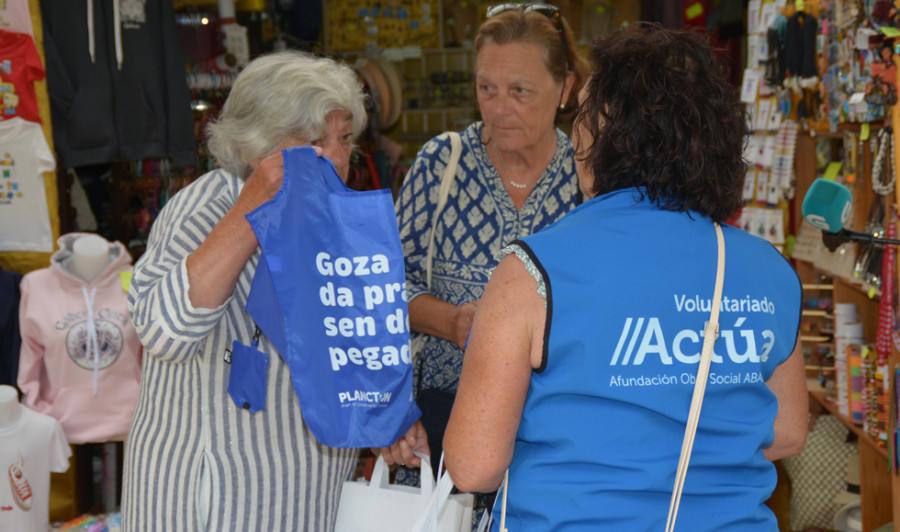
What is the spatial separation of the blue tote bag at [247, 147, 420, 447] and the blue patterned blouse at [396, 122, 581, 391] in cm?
66

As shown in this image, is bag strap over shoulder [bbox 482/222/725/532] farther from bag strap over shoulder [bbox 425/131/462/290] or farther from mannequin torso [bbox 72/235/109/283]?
mannequin torso [bbox 72/235/109/283]

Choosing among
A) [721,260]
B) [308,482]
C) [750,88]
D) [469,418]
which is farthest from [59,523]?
[750,88]

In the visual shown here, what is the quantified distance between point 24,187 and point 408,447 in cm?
266

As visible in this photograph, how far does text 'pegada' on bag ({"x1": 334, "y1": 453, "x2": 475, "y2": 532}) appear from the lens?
5.49ft

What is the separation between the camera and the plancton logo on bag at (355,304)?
1613 millimetres

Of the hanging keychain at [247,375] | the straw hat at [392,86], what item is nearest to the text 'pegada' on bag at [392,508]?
the hanging keychain at [247,375]

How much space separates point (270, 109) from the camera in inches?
68.2

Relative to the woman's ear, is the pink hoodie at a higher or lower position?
lower

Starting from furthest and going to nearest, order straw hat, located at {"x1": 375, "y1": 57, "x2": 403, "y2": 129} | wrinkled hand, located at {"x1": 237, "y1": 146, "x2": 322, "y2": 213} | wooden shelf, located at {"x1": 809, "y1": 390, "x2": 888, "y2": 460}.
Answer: straw hat, located at {"x1": 375, "y1": 57, "x2": 403, "y2": 129} < wooden shelf, located at {"x1": 809, "y1": 390, "x2": 888, "y2": 460} < wrinkled hand, located at {"x1": 237, "y1": 146, "x2": 322, "y2": 213}

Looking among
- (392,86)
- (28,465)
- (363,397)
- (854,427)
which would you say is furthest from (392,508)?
(392,86)

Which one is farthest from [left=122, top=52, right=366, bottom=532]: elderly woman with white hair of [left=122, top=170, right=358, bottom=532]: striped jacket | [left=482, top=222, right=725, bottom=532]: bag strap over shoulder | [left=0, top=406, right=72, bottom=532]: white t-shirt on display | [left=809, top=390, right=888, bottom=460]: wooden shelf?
[left=809, top=390, right=888, bottom=460]: wooden shelf

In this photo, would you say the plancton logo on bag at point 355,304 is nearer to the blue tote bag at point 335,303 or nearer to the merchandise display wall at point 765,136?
the blue tote bag at point 335,303

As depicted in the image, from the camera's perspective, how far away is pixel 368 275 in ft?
5.33

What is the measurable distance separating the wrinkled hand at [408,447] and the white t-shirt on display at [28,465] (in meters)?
2.04
